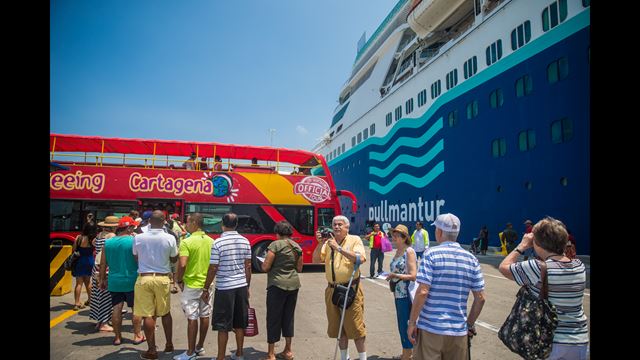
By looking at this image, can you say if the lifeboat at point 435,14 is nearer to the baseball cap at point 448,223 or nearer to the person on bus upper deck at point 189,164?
the person on bus upper deck at point 189,164

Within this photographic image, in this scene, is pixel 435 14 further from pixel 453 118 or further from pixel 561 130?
pixel 561 130

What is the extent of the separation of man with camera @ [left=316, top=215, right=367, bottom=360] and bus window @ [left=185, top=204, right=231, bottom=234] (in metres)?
7.80

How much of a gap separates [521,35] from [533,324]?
16211mm

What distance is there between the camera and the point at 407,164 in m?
23.5

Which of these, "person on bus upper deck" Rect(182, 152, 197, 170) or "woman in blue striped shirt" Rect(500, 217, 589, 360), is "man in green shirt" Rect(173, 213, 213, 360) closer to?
"woman in blue striped shirt" Rect(500, 217, 589, 360)

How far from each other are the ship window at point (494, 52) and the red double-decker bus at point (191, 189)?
10.1 m

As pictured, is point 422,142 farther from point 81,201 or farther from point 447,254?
point 447,254

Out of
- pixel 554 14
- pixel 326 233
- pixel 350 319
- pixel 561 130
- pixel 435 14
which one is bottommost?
pixel 350 319

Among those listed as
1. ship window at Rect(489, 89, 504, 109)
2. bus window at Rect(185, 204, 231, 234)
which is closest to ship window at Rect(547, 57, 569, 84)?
ship window at Rect(489, 89, 504, 109)

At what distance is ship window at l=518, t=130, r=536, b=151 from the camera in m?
14.6

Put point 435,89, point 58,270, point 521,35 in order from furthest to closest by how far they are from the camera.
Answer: point 435,89 → point 521,35 → point 58,270

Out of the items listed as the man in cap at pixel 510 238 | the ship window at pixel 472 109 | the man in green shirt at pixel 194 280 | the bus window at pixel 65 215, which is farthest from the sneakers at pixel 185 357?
the ship window at pixel 472 109

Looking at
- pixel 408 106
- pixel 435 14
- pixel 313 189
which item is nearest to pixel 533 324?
pixel 313 189
